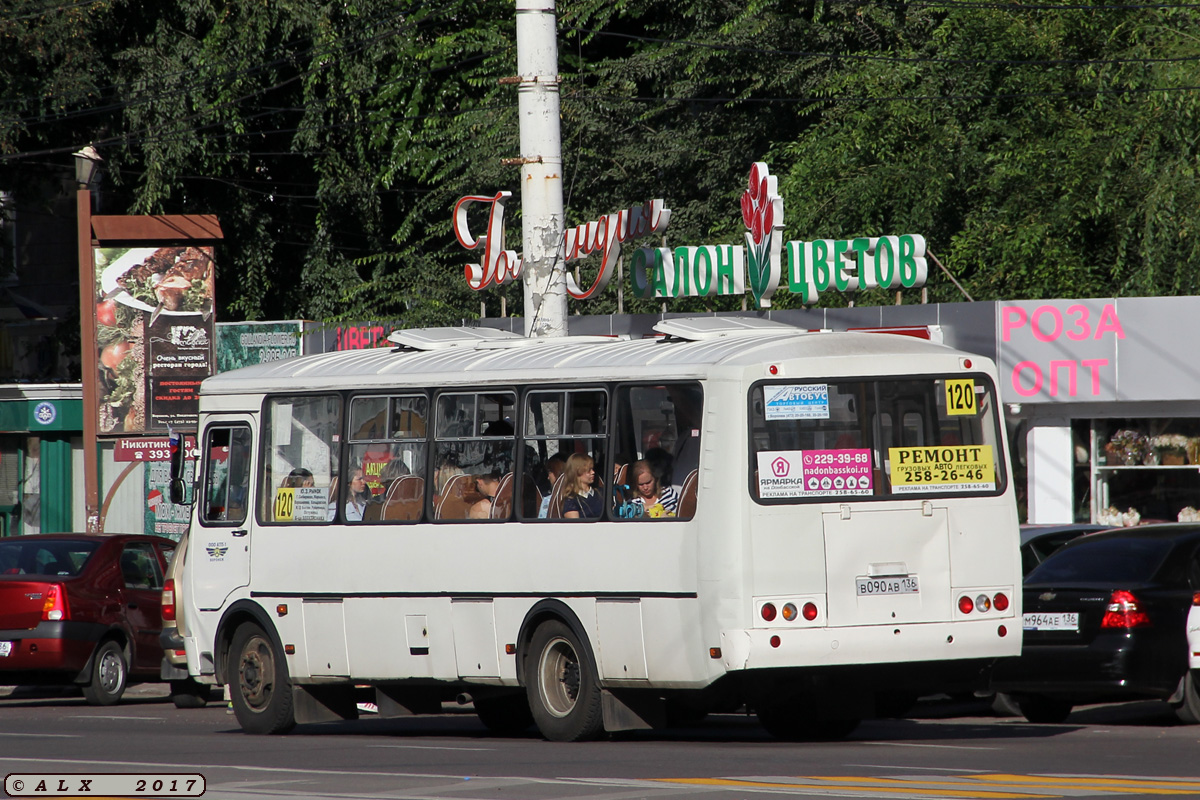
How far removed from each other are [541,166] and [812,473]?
267 inches

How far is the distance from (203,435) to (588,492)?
162 inches

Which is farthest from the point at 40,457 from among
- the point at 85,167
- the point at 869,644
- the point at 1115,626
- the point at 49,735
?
the point at 869,644

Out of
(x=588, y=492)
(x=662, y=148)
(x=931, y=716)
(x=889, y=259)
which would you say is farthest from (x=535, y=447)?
(x=662, y=148)

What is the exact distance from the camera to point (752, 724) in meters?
14.2

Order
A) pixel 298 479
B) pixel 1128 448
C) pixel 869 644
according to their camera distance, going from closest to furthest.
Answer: pixel 869 644 → pixel 298 479 → pixel 1128 448

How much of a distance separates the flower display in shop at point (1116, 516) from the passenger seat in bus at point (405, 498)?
11326mm

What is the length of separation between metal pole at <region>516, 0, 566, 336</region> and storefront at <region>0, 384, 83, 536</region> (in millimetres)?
16101

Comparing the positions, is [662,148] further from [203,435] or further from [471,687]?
[471,687]

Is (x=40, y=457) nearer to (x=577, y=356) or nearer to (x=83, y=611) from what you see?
(x=83, y=611)

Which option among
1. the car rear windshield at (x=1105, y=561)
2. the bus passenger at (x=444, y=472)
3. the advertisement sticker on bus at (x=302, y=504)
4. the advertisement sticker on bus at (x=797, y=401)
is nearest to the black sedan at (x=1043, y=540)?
the car rear windshield at (x=1105, y=561)

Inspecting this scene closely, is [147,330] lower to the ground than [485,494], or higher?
higher

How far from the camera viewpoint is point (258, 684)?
1398 cm

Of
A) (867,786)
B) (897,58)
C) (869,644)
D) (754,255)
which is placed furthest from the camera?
(897,58)

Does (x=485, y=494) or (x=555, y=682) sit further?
(x=485, y=494)
